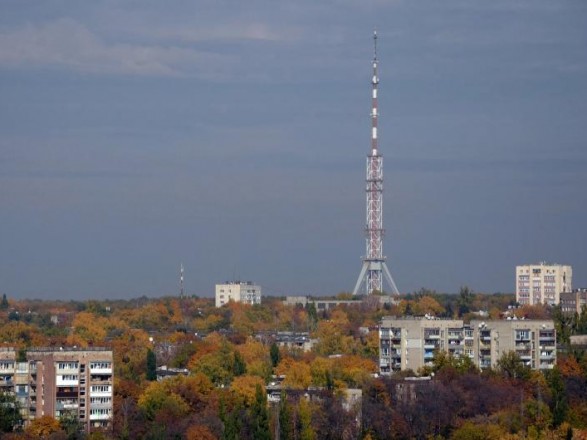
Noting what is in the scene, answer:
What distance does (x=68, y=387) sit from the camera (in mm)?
48344

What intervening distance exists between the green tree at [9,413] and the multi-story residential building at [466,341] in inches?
720

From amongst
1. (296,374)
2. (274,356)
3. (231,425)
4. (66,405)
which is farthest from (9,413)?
(274,356)

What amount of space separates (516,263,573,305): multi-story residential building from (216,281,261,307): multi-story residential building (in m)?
20.2

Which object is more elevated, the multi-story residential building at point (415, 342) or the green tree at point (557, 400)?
the multi-story residential building at point (415, 342)

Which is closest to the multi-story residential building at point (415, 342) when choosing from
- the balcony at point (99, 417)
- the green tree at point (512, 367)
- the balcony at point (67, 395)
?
the green tree at point (512, 367)

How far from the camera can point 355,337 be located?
80812 millimetres

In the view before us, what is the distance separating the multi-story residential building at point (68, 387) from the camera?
157 feet

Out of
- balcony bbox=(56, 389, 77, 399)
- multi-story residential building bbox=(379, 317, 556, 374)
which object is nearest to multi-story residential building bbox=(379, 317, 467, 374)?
multi-story residential building bbox=(379, 317, 556, 374)

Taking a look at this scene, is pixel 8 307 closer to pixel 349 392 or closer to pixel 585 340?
pixel 585 340

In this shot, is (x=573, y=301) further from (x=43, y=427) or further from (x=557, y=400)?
(x=43, y=427)

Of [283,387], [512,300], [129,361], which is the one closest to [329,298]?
[512,300]

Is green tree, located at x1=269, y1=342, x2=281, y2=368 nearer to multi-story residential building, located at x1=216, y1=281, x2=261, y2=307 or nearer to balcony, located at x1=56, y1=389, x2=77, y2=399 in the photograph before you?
balcony, located at x1=56, y1=389, x2=77, y2=399

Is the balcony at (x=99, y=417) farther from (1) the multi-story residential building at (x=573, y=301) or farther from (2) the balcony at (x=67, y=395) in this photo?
(1) the multi-story residential building at (x=573, y=301)

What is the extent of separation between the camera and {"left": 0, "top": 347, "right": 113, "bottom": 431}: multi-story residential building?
4800cm
